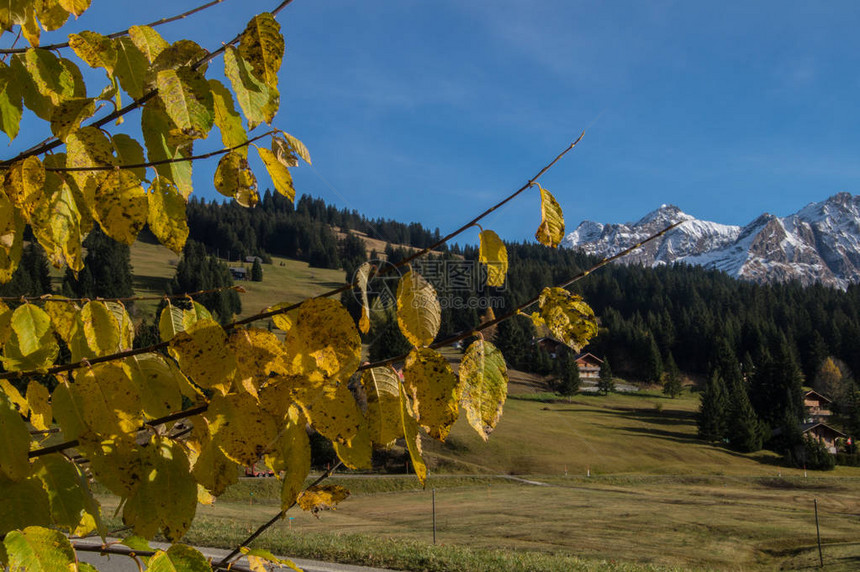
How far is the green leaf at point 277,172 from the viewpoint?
1055 millimetres

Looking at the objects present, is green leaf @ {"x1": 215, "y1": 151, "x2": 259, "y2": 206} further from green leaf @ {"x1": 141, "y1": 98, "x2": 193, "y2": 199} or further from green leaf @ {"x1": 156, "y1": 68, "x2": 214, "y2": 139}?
green leaf @ {"x1": 156, "y1": 68, "x2": 214, "y2": 139}

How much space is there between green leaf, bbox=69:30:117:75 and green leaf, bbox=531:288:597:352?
0.84m

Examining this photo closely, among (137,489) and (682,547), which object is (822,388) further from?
(137,489)

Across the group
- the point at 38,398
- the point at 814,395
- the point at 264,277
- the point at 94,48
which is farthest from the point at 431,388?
the point at 264,277

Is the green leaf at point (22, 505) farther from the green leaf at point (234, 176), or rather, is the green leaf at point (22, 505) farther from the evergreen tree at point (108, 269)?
the evergreen tree at point (108, 269)

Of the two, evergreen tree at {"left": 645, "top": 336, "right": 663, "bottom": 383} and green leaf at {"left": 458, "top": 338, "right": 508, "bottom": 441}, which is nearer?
green leaf at {"left": 458, "top": 338, "right": 508, "bottom": 441}

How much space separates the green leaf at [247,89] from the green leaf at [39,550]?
0.63 m

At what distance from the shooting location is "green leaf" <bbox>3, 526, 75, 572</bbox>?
25.9 inches

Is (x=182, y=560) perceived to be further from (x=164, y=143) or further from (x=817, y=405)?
(x=817, y=405)

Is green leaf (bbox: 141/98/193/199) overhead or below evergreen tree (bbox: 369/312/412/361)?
overhead

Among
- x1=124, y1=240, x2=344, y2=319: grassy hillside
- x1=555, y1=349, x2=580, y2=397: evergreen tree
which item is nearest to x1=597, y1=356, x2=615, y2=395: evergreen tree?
x1=555, y1=349, x2=580, y2=397: evergreen tree

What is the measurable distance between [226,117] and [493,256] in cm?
52

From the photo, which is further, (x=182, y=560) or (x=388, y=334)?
(x=388, y=334)

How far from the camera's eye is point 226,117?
39.4 inches
